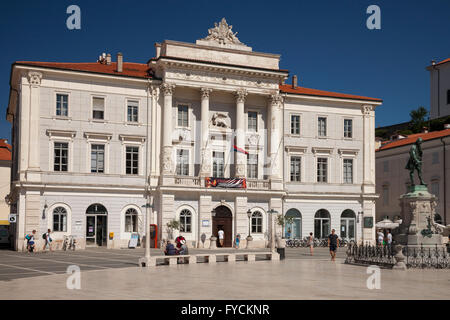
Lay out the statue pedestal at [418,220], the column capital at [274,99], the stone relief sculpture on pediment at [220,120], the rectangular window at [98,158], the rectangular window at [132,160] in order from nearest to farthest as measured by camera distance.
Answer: the statue pedestal at [418,220] → the rectangular window at [98,158] → the rectangular window at [132,160] → the stone relief sculpture on pediment at [220,120] → the column capital at [274,99]

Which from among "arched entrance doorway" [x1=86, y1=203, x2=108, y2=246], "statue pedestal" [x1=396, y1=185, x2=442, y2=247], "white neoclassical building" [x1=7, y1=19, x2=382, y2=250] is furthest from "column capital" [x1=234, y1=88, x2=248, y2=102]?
"statue pedestal" [x1=396, y1=185, x2=442, y2=247]

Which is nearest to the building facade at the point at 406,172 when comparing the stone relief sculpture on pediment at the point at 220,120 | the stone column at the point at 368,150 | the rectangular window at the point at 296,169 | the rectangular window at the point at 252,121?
the stone column at the point at 368,150

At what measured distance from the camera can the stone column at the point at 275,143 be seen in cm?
5166

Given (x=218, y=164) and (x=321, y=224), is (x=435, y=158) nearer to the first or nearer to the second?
(x=321, y=224)

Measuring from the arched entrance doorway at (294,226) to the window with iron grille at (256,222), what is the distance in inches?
102

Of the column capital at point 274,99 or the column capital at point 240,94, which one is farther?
the column capital at point 274,99

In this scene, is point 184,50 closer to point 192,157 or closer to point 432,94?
point 192,157

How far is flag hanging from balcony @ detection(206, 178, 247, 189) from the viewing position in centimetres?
4903

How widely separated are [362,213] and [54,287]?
134 feet

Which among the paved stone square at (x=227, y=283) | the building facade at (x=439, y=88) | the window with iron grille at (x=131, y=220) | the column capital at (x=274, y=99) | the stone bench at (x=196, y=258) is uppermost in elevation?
the building facade at (x=439, y=88)

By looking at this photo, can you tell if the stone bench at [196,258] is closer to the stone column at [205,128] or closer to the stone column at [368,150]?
the stone column at [205,128]

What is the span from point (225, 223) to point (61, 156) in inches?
557

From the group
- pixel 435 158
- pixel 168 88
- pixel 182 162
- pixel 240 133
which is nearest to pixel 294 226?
pixel 240 133

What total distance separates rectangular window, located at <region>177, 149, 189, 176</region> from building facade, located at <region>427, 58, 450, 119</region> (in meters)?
52.8
